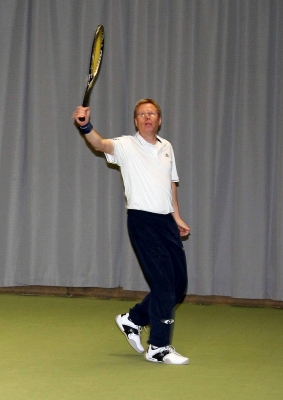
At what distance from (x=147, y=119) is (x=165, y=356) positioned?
4.66ft

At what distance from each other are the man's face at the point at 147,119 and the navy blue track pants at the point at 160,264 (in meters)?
0.51

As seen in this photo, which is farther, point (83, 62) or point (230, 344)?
point (83, 62)

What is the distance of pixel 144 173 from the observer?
4.20m

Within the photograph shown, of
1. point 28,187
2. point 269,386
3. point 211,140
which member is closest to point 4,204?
point 28,187

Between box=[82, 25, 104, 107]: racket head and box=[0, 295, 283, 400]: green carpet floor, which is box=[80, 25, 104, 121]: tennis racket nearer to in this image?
box=[82, 25, 104, 107]: racket head

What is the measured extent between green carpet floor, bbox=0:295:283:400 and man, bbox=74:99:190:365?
18 cm

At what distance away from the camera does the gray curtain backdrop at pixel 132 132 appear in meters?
6.19

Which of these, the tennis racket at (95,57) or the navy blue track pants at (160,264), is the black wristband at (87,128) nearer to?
the tennis racket at (95,57)

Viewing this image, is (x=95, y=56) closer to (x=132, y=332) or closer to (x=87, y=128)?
(x=87, y=128)

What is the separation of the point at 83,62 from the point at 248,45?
1.53m

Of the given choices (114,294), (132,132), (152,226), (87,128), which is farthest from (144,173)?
(114,294)

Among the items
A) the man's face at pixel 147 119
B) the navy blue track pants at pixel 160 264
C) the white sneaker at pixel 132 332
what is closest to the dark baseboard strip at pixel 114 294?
the white sneaker at pixel 132 332

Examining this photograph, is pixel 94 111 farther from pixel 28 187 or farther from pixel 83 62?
pixel 28 187

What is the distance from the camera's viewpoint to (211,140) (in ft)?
20.5
